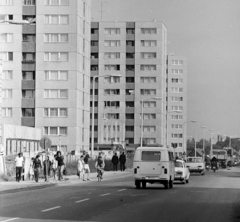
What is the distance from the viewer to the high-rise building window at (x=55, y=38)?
8988 centimetres

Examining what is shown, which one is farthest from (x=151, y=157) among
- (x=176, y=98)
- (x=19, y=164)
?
(x=176, y=98)

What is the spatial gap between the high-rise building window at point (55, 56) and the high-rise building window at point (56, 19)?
4026 millimetres

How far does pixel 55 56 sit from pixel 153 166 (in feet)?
191

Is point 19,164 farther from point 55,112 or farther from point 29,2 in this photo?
point 29,2

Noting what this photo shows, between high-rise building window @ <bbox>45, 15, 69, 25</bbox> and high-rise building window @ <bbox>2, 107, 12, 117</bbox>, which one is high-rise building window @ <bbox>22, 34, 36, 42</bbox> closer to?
high-rise building window @ <bbox>45, 15, 69, 25</bbox>

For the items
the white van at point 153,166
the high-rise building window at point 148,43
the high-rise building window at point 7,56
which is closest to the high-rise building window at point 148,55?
the high-rise building window at point 148,43

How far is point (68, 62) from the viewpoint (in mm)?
89375

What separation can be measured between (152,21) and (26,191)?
320 ft

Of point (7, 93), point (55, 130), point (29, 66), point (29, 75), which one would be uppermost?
point (29, 66)

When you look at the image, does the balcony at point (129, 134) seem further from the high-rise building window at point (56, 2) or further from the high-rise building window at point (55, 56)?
the high-rise building window at point (56, 2)

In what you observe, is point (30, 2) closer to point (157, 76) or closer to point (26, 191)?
point (157, 76)

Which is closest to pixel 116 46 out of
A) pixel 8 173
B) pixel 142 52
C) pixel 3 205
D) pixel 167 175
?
pixel 142 52

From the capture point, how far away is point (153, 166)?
112 feet

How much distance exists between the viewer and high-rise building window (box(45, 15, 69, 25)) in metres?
89.6
